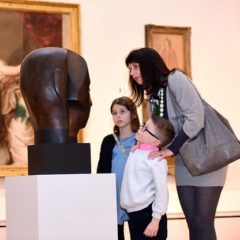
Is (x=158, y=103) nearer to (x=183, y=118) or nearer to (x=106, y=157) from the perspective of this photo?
(x=183, y=118)

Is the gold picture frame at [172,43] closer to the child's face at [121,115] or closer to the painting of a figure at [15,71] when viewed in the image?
the painting of a figure at [15,71]

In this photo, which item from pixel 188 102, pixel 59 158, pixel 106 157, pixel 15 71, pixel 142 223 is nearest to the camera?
pixel 59 158

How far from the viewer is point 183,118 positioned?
4059 mm

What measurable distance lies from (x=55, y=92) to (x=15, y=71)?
2.40 meters

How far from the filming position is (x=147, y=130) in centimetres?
407

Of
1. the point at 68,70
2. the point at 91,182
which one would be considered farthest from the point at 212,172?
the point at 68,70

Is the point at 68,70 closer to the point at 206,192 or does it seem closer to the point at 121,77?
the point at 206,192

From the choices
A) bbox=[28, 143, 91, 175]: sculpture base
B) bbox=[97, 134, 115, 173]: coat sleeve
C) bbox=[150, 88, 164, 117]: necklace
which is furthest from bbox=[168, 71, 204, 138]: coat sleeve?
bbox=[97, 134, 115, 173]: coat sleeve

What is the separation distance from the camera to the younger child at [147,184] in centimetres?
396

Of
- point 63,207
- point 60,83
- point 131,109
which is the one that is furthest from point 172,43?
point 63,207

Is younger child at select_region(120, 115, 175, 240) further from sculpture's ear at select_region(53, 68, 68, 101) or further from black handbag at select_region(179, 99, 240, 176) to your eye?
sculpture's ear at select_region(53, 68, 68, 101)

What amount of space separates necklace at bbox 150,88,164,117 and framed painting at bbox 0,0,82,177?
206 centimetres

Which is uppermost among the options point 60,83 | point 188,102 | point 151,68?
point 151,68

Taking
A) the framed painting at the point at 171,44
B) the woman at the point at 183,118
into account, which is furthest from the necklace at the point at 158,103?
the framed painting at the point at 171,44
